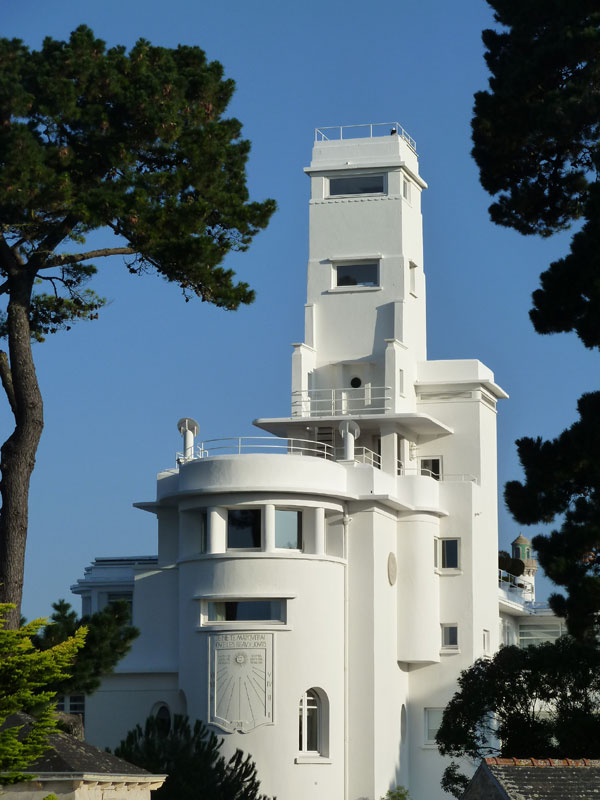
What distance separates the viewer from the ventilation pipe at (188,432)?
55.8 m

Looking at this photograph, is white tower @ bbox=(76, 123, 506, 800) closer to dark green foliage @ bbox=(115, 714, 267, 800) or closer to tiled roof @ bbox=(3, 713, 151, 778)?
dark green foliage @ bbox=(115, 714, 267, 800)

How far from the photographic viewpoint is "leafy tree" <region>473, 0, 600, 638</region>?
36469 millimetres

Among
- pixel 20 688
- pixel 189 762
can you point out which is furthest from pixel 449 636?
pixel 20 688

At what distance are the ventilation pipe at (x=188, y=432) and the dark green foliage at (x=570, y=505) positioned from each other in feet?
64.4

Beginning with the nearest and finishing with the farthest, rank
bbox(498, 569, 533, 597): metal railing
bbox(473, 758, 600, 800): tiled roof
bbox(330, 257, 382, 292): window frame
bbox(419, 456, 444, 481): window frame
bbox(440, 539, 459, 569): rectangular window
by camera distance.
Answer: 1. bbox(473, 758, 600, 800): tiled roof
2. bbox(440, 539, 459, 569): rectangular window
3. bbox(419, 456, 444, 481): window frame
4. bbox(330, 257, 382, 292): window frame
5. bbox(498, 569, 533, 597): metal railing

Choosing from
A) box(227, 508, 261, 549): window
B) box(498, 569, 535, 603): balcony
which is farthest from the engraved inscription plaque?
box(498, 569, 535, 603): balcony

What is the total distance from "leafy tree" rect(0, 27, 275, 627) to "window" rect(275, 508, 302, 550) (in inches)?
488

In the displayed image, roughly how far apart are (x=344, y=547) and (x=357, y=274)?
1164cm

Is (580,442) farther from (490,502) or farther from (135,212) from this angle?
(490,502)

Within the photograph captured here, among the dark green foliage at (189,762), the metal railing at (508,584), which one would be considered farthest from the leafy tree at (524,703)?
the metal railing at (508,584)

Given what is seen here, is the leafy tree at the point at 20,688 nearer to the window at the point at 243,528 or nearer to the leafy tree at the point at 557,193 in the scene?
the leafy tree at the point at 557,193

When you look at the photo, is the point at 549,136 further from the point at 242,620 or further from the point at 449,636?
the point at 449,636

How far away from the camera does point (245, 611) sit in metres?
51.9

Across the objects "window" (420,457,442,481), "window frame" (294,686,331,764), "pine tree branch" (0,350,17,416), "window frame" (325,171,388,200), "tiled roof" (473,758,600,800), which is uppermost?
"window frame" (325,171,388,200)
